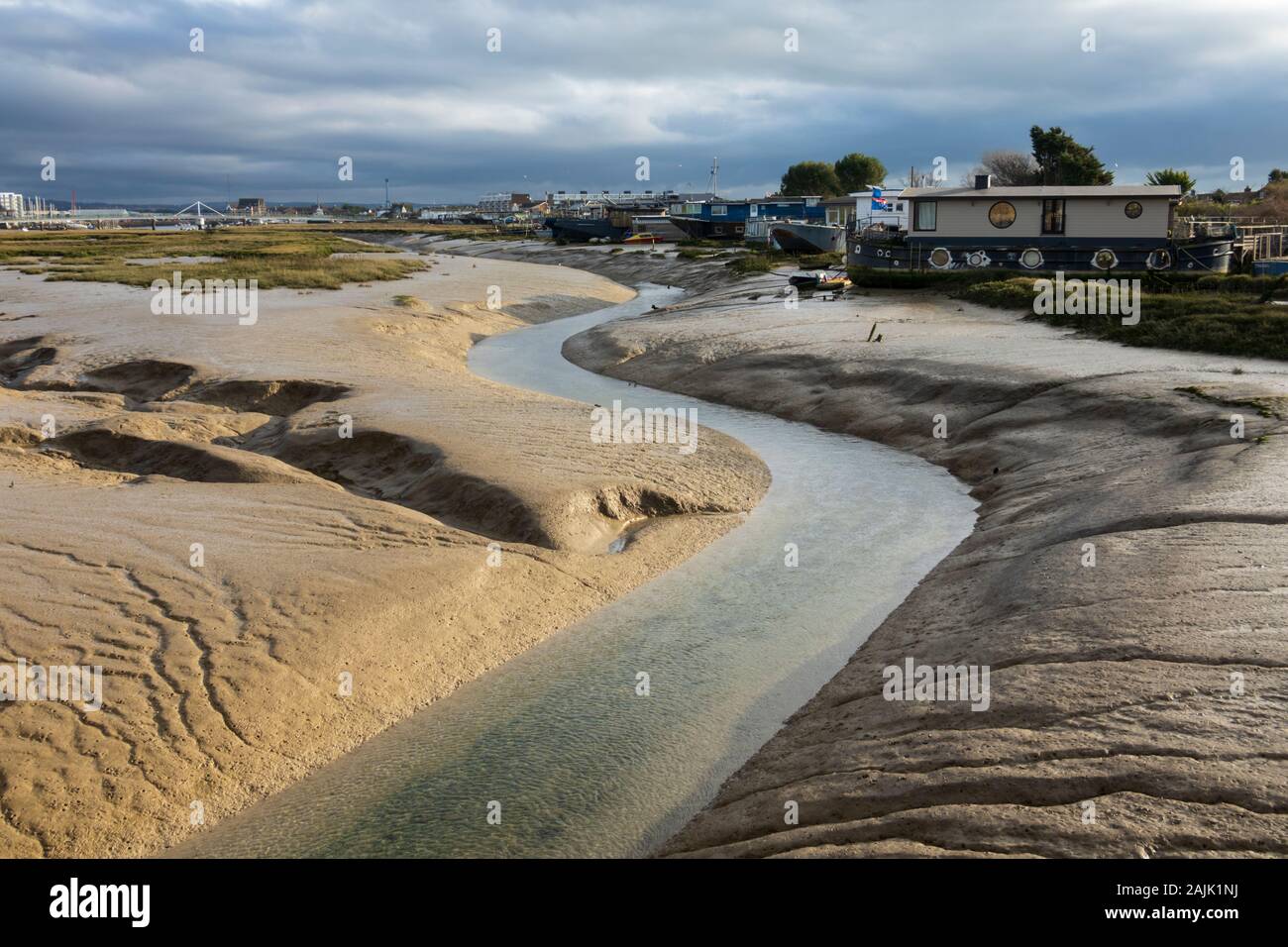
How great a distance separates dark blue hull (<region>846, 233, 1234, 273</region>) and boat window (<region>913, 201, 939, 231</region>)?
36 cm

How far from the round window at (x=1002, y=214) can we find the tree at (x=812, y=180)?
96814mm

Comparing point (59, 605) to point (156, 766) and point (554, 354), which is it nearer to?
point (156, 766)

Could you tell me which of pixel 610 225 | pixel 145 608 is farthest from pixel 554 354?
pixel 610 225

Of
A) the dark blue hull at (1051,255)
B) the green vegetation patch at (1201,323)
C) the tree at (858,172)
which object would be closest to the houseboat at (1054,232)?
the dark blue hull at (1051,255)

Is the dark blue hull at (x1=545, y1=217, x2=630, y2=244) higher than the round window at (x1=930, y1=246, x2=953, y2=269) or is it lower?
higher

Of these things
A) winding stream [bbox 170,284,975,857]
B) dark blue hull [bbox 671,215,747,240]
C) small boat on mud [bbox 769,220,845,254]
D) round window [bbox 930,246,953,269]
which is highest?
dark blue hull [bbox 671,215,747,240]

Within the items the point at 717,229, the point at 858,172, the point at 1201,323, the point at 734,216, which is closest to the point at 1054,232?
the point at 1201,323

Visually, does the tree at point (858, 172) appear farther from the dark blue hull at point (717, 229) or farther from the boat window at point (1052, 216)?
the boat window at point (1052, 216)

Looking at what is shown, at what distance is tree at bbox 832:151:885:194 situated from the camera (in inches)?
5344

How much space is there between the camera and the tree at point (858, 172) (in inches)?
5344

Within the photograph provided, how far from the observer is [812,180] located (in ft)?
458

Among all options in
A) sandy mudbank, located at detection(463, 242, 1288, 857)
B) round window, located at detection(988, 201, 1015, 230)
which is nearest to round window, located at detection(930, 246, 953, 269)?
round window, located at detection(988, 201, 1015, 230)

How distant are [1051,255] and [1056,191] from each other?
248 cm

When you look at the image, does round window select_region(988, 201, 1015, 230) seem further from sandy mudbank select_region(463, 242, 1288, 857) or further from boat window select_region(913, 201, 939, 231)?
sandy mudbank select_region(463, 242, 1288, 857)
